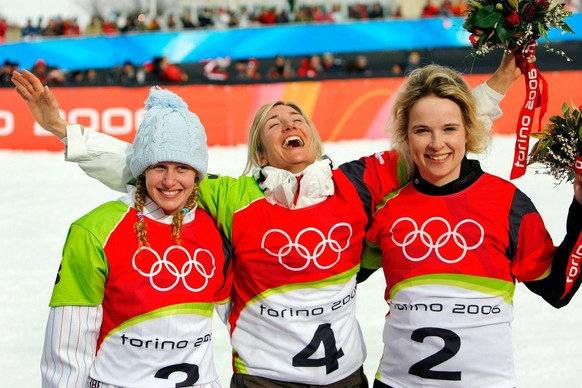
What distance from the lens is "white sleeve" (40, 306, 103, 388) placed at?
263cm

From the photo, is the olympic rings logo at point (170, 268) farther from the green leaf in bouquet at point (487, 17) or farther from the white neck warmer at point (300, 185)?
the green leaf in bouquet at point (487, 17)

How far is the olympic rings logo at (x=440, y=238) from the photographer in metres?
2.82

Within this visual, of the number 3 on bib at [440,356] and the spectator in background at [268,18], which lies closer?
the number 3 on bib at [440,356]

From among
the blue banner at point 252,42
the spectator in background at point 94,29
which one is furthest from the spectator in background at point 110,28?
the blue banner at point 252,42

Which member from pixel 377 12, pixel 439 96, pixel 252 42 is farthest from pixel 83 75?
pixel 439 96

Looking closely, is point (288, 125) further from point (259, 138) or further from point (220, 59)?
point (220, 59)

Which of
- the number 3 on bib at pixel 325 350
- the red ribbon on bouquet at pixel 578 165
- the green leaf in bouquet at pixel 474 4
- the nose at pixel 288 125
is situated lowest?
the number 3 on bib at pixel 325 350

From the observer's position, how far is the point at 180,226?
109 inches

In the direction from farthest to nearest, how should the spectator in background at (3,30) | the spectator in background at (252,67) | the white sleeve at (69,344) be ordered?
the spectator in background at (3,30) < the spectator in background at (252,67) < the white sleeve at (69,344)

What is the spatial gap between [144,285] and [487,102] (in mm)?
1496

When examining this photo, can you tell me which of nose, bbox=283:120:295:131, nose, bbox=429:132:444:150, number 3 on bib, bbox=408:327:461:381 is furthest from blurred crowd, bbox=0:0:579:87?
number 3 on bib, bbox=408:327:461:381

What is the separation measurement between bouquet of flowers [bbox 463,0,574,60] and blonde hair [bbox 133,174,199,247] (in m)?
1.23

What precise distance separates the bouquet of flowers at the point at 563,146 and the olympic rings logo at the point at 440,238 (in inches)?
13.4

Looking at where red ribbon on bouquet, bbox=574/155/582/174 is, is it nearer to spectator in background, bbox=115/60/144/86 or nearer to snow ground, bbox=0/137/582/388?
snow ground, bbox=0/137/582/388
